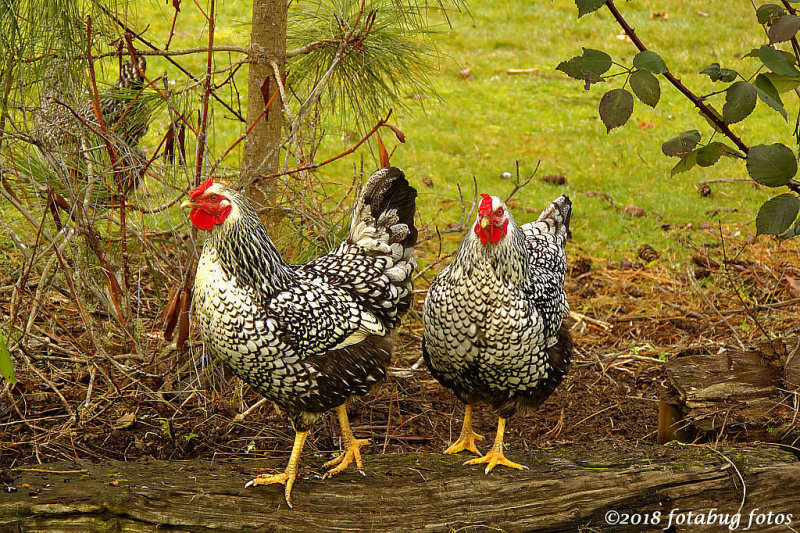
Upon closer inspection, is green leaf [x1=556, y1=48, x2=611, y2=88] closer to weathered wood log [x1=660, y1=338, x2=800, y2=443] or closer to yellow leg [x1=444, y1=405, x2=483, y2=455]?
yellow leg [x1=444, y1=405, x2=483, y2=455]

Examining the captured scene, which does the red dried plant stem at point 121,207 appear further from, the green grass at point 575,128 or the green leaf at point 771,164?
the green leaf at point 771,164

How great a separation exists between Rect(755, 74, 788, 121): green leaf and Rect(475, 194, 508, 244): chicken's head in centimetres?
121

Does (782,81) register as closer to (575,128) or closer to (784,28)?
(784,28)

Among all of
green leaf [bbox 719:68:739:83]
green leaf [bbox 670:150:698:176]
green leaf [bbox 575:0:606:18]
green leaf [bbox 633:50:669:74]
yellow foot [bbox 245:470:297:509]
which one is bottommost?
yellow foot [bbox 245:470:297:509]

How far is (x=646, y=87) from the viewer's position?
206 cm

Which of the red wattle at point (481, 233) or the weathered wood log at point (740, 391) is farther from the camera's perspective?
the weathered wood log at point (740, 391)

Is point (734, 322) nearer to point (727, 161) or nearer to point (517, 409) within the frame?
point (517, 409)

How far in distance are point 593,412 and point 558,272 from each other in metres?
0.92

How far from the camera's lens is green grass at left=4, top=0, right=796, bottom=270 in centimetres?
715

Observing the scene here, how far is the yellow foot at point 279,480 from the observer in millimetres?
2973

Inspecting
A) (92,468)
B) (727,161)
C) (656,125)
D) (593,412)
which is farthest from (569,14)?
(92,468)

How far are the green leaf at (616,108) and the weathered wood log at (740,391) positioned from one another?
2.08 m

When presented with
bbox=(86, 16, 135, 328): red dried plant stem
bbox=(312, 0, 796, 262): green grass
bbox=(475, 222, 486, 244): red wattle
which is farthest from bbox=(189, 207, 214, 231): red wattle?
bbox=(312, 0, 796, 262): green grass

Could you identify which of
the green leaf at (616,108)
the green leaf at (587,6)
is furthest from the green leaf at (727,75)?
the green leaf at (587,6)
